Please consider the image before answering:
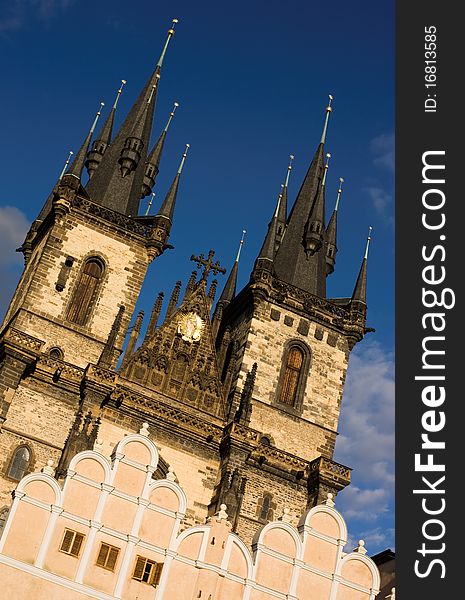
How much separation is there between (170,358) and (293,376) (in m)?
5.63

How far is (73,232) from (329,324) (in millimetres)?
12017

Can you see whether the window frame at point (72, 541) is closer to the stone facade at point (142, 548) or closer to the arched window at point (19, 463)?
the stone facade at point (142, 548)

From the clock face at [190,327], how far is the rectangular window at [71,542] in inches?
685

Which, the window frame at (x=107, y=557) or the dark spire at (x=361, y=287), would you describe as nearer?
the window frame at (x=107, y=557)

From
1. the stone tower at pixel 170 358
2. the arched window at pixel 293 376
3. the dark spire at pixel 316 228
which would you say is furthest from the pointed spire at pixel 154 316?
the dark spire at pixel 316 228

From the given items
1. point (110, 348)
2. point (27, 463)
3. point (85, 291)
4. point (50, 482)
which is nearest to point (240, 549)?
point (50, 482)

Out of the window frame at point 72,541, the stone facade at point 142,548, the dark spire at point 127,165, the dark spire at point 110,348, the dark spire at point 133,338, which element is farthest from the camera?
the dark spire at point 127,165

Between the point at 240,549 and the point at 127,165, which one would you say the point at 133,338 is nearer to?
the point at 127,165

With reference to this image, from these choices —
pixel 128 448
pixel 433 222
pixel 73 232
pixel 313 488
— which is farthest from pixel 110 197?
pixel 433 222

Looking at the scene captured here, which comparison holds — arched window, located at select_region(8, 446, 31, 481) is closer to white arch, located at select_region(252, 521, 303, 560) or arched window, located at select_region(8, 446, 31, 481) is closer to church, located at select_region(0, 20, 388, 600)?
church, located at select_region(0, 20, 388, 600)

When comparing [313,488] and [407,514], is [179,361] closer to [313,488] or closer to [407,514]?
[313,488]

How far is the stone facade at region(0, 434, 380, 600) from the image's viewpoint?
18516 mm

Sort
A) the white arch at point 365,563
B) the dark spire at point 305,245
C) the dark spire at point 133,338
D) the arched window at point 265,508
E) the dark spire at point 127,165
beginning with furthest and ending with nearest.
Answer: the dark spire at point 305,245 < the dark spire at point 127,165 < the dark spire at point 133,338 < the arched window at point 265,508 < the white arch at point 365,563

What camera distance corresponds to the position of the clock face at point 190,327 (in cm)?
3634
